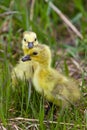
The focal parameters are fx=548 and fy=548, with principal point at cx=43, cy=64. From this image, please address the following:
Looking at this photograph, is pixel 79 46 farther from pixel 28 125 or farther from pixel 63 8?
pixel 28 125

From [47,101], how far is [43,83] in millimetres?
160

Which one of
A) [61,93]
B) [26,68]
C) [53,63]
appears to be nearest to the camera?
[61,93]

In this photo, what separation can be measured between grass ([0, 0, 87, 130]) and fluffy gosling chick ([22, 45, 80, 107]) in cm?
6

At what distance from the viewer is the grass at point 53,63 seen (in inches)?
114

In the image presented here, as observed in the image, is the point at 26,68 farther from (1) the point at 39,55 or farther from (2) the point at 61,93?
(2) the point at 61,93

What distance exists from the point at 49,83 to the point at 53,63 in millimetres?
776

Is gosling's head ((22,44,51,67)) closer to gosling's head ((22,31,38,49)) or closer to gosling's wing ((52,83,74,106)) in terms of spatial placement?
gosling's wing ((52,83,74,106))

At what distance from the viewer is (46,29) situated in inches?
176

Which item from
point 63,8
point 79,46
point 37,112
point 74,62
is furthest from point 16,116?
point 63,8

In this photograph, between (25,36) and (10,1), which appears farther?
(10,1)

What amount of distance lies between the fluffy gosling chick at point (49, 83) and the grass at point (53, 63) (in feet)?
0.19

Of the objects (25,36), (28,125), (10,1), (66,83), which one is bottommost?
(28,125)

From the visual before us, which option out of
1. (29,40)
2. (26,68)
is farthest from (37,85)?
(29,40)

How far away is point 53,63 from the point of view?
12.1ft
